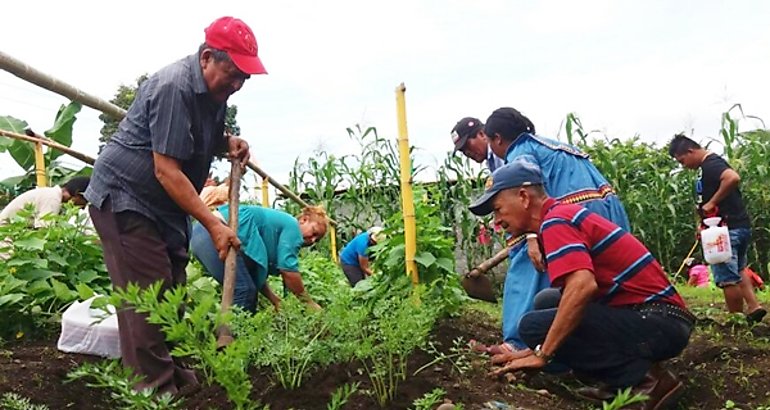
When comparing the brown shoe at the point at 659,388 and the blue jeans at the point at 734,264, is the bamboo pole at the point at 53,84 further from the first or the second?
the blue jeans at the point at 734,264

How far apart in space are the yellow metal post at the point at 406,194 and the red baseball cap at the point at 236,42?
1659 mm

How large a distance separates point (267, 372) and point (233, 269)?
1.70 feet

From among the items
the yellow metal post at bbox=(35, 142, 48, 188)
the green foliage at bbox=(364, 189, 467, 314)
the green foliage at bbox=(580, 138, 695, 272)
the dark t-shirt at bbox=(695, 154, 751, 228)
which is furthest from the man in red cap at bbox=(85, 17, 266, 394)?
the green foliage at bbox=(580, 138, 695, 272)

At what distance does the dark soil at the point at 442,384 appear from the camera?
301 cm

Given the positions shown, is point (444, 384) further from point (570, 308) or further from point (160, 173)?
point (160, 173)

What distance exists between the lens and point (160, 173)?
3146 millimetres

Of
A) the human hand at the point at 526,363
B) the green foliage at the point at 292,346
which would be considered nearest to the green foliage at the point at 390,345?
the green foliage at the point at 292,346

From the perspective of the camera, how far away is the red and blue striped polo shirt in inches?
116

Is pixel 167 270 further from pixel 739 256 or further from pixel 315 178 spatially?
pixel 315 178

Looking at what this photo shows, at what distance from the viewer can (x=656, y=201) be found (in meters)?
9.70

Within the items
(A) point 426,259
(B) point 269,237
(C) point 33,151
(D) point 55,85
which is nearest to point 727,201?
(A) point 426,259

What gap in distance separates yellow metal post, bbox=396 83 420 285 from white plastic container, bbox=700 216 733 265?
2.45 metres

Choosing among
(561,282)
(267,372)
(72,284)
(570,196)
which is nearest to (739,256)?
(570,196)

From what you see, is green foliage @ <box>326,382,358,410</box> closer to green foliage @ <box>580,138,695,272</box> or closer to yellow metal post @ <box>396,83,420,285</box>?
yellow metal post @ <box>396,83,420,285</box>
